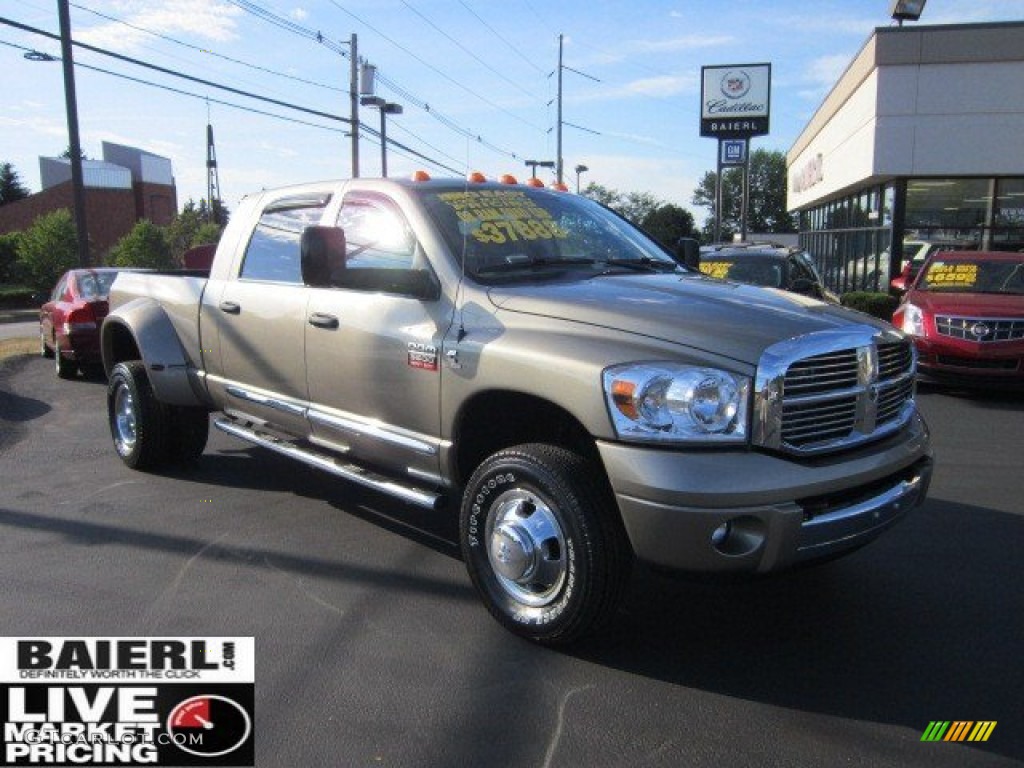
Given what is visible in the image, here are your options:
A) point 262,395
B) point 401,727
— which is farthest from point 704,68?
point 401,727

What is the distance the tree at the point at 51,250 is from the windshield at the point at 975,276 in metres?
33.9

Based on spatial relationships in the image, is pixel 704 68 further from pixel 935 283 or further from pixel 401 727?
pixel 401 727

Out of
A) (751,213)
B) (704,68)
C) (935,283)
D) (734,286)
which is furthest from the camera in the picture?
(751,213)

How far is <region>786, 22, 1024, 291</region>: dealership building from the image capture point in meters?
17.6

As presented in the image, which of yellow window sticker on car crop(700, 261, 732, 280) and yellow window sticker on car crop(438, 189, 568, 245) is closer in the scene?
yellow window sticker on car crop(438, 189, 568, 245)

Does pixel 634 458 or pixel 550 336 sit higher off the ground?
pixel 550 336

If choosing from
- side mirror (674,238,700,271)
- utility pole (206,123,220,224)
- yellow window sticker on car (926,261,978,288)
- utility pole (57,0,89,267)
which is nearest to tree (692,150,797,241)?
utility pole (206,123,220,224)

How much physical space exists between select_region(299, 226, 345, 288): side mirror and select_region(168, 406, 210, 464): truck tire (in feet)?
8.81

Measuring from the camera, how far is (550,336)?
138 inches

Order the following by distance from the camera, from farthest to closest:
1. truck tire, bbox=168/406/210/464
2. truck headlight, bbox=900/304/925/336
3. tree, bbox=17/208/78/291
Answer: tree, bbox=17/208/78/291
truck headlight, bbox=900/304/925/336
truck tire, bbox=168/406/210/464

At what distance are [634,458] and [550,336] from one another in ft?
2.16

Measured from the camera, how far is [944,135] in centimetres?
1792

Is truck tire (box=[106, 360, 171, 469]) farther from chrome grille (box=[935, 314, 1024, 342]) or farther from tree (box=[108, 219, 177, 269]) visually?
tree (box=[108, 219, 177, 269])

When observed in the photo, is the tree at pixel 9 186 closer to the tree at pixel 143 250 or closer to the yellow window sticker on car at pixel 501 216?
the tree at pixel 143 250
